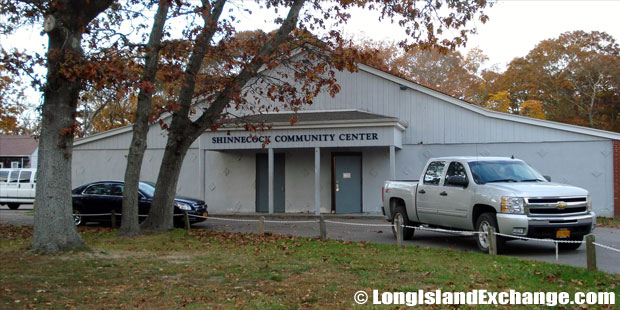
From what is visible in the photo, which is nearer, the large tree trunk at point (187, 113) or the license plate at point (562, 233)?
the license plate at point (562, 233)

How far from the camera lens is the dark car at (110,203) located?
1839cm

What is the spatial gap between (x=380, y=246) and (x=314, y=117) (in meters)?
11.7

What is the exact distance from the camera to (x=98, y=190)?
1955 cm

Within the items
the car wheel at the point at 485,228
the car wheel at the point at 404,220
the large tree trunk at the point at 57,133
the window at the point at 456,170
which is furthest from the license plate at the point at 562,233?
the large tree trunk at the point at 57,133

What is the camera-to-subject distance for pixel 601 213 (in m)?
21.8

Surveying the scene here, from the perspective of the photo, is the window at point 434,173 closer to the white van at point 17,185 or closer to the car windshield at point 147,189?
the car windshield at point 147,189

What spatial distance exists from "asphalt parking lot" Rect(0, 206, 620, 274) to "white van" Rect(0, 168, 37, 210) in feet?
21.3

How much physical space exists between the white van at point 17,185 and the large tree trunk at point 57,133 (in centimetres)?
1859

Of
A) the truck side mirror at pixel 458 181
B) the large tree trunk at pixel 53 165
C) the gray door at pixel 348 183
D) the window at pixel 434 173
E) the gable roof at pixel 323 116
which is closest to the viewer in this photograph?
the large tree trunk at pixel 53 165

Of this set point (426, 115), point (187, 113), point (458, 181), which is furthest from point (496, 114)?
point (187, 113)

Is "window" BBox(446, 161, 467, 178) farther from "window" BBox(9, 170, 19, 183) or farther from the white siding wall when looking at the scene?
"window" BBox(9, 170, 19, 183)

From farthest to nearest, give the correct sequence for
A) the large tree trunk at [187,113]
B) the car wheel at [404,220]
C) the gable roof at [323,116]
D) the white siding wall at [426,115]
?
the white siding wall at [426,115] < the gable roof at [323,116] < the large tree trunk at [187,113] < the car wheel at [404,220]

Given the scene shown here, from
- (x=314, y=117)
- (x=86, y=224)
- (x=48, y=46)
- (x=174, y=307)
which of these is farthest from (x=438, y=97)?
(x=174, y=307)

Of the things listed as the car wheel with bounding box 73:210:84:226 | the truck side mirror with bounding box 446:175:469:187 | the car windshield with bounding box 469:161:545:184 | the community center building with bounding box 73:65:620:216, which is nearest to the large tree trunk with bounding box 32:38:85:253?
the car wheel with bounding box 73:210:84:226
